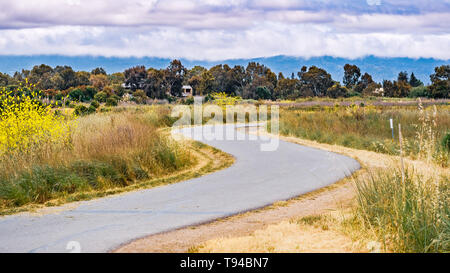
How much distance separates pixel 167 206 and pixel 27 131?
658 centimetres

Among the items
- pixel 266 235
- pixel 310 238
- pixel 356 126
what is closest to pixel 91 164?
pixel 266 235

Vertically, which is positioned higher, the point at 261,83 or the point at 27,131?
the point at 261,83

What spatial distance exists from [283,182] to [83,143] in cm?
626

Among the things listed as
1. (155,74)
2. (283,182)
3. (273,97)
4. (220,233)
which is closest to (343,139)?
(283,182)

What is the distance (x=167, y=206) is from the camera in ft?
36.2

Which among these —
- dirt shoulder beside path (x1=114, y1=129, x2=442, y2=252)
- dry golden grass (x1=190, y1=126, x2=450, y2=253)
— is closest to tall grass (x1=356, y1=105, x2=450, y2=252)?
dry golden grass (x1=190, y1=126, x2=450, y2=253)

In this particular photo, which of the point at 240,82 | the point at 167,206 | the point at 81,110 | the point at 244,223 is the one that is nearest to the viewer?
the point at 244,223

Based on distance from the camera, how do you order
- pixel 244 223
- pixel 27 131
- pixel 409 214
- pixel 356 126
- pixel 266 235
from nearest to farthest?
1. pixel 409 214
2. pixel 266 235
3. pixel 244 223
4. pixel 27 131
5. pixel 356 126

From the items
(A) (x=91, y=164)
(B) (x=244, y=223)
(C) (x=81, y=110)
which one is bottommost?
(B) (x=244, y=223)

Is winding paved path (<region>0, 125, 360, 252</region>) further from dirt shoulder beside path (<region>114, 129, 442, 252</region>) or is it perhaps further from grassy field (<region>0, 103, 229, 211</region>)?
grassy field (<region>0, 103, 229, 211</region>)

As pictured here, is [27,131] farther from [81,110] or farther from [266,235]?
[81,110]

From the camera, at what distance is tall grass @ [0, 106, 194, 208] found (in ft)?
40.1
